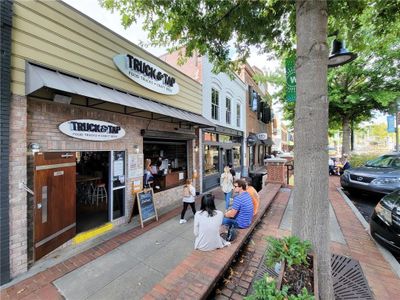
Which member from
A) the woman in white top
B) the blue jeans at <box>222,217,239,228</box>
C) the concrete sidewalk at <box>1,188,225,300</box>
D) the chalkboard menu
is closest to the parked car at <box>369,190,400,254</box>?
the blue jeans at <box>222,217,239,228</box>

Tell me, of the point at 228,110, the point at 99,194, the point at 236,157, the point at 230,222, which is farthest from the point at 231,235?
the point at 236,157

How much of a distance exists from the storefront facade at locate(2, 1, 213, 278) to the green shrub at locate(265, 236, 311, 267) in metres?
4.05

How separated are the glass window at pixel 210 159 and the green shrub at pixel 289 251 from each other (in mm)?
8054

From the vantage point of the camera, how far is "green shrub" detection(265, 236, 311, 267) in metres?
2.16

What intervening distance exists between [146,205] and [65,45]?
4.49 m

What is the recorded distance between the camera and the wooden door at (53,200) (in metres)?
3.93

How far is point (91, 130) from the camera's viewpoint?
16.3ft

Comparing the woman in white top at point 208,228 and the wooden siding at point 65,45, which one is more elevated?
the wooden siding at point 65,45

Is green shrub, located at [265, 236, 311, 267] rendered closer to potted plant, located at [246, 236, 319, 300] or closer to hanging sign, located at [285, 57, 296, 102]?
potted plant, located at [246, 236, 319, 300]

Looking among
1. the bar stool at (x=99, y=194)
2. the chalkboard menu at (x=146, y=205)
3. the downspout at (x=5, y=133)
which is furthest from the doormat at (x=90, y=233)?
the bar stool at (x=99, y=194)

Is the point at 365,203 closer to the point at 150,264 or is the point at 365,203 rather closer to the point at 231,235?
the point at 231,235

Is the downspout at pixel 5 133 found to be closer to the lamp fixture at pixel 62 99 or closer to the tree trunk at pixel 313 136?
the lamp fixture at pixel 62 99

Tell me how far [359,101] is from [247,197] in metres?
11.3

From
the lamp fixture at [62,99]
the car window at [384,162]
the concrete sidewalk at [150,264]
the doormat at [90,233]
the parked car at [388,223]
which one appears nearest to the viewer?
the concrete sidewalk at [150,264]
